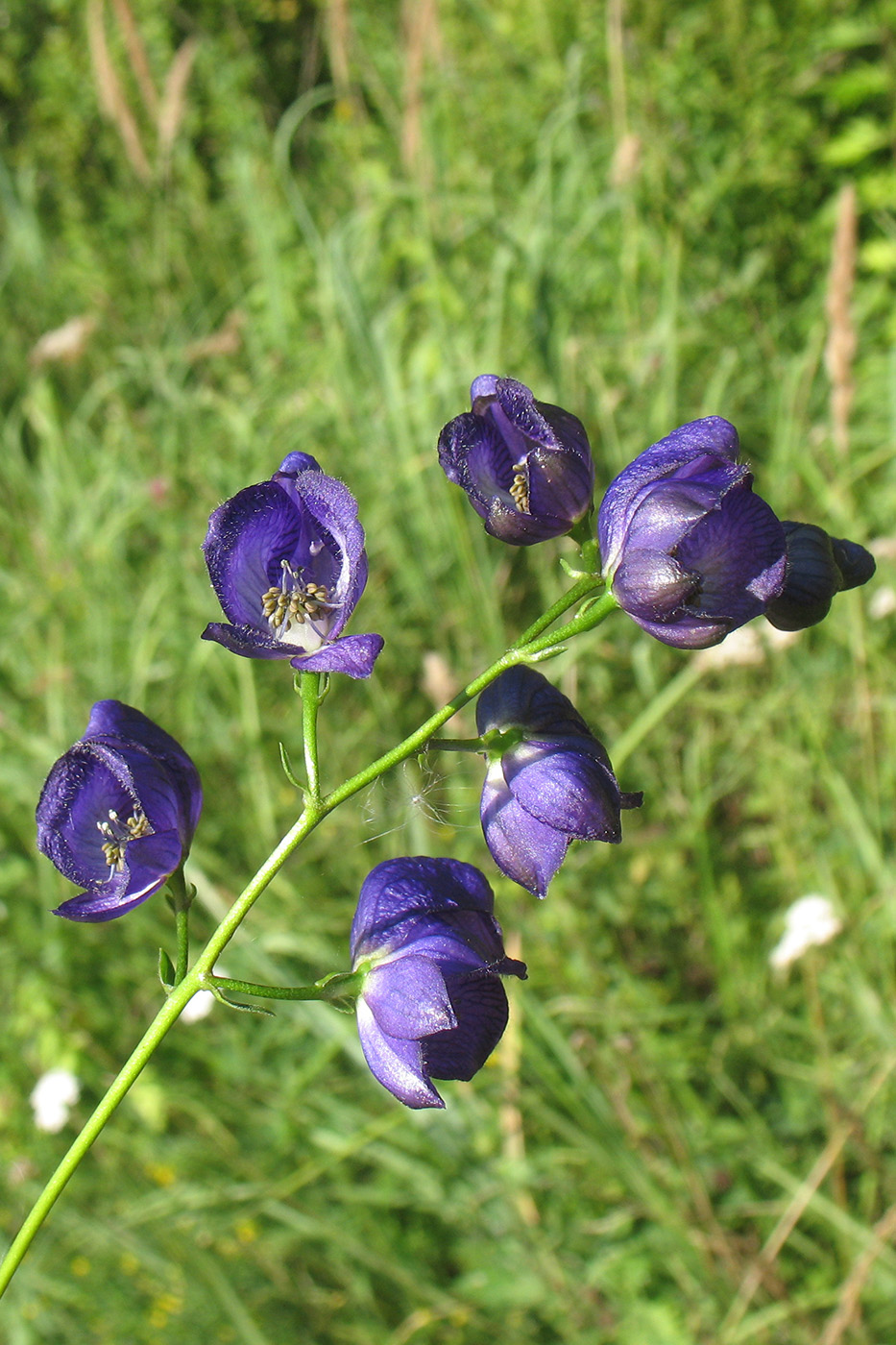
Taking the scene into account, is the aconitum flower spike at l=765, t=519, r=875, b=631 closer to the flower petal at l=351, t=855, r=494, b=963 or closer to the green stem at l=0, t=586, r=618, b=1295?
the green stem at l=0, t=586, r=618, b=1295

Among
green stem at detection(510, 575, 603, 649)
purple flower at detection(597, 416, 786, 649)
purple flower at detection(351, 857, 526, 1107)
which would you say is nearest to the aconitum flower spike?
purple flower at detection(597, 416, 786, 649)

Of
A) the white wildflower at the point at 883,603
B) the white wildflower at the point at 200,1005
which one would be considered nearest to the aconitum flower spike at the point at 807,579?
the white wildflower at the point at 200,1005

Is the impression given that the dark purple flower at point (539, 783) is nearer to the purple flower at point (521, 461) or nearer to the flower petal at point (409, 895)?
the flower petal at point (409, 895)

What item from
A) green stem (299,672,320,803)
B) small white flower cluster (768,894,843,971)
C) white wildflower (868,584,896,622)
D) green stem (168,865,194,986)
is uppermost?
green stem (299,672,320,803)

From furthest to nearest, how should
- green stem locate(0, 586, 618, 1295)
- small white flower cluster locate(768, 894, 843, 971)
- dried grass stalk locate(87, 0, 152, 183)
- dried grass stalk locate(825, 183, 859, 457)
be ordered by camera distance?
dried grass stalk locate(87, 0, 152, 183) < dried grass stalk locate(825, 183, 859, 457) < small white flower cluster locate(768, 894, 843, 971) < green stem locate(0, 586, 618, 1295)

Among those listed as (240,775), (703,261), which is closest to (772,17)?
(703,261)

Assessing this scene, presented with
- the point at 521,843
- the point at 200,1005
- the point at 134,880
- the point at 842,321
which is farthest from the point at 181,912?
the point at 842,321

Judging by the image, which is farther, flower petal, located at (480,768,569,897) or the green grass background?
the green grass background
